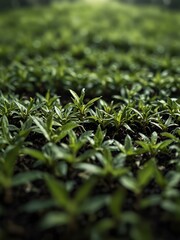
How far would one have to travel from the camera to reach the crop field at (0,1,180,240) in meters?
1.84

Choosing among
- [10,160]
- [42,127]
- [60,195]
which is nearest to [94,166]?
[60,195]

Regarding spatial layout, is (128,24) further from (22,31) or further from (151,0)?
(151,0)

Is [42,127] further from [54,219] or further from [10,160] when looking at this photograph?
[54,219]

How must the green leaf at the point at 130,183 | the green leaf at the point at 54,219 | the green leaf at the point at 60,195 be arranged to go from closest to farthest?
1. the green leaf at the point at 54,219
2. the green leaf at the point at 60,195
3. the green leaf at the point at 130,183

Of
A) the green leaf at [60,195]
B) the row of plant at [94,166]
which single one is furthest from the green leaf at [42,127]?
the green leaf at [60,195]

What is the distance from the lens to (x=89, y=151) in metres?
2.43

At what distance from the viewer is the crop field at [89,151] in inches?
72.6

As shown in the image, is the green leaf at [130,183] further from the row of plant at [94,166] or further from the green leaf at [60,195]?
the green leaf at [60,195]

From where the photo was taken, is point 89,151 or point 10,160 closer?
point 10,160

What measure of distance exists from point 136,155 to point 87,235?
1.04m

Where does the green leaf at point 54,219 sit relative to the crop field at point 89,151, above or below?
above

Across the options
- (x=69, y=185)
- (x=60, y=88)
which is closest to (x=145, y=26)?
(x=60, y=88)

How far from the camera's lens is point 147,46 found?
7.12 metres

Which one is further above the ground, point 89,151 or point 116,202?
point 116,202
